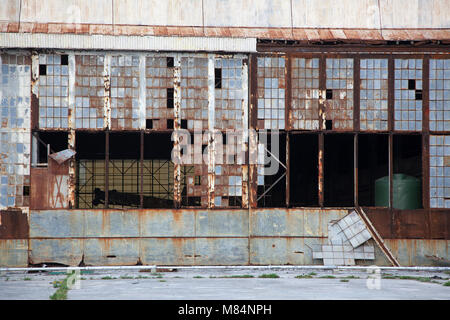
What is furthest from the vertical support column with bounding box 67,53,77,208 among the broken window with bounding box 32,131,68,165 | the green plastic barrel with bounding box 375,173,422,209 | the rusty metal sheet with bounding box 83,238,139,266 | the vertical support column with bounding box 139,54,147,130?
the green plastic barrel with bounding box 375,173,422,209

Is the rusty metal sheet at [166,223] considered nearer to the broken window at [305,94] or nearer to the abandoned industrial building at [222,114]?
the abandoned industrial building at [222,114]

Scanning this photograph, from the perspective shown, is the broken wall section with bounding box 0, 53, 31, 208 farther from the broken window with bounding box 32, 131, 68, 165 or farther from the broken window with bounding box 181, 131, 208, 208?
the broken window with bounding box 181, 131, 208, 208

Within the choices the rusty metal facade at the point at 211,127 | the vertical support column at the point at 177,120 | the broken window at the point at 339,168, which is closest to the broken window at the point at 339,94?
the rusty metal facade at the point at 211,127

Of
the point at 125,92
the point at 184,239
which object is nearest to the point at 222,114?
the point at 125,92

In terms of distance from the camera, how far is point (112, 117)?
2306 centimetres

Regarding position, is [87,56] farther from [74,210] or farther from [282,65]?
[282,65]

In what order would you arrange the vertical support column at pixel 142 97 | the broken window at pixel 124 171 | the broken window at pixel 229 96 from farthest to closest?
the broken window at pixel 124 171
the broken window at pixel 229 96
the vertical support column at pixel 142 97

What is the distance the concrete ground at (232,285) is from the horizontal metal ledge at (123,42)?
751 cm

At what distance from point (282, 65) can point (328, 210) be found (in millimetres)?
5277

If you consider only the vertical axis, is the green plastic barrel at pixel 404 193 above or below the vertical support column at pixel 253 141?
below

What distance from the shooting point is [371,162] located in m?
31.3

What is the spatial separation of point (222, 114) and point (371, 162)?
10.6 meters

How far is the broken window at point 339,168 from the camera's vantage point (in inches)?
1298
